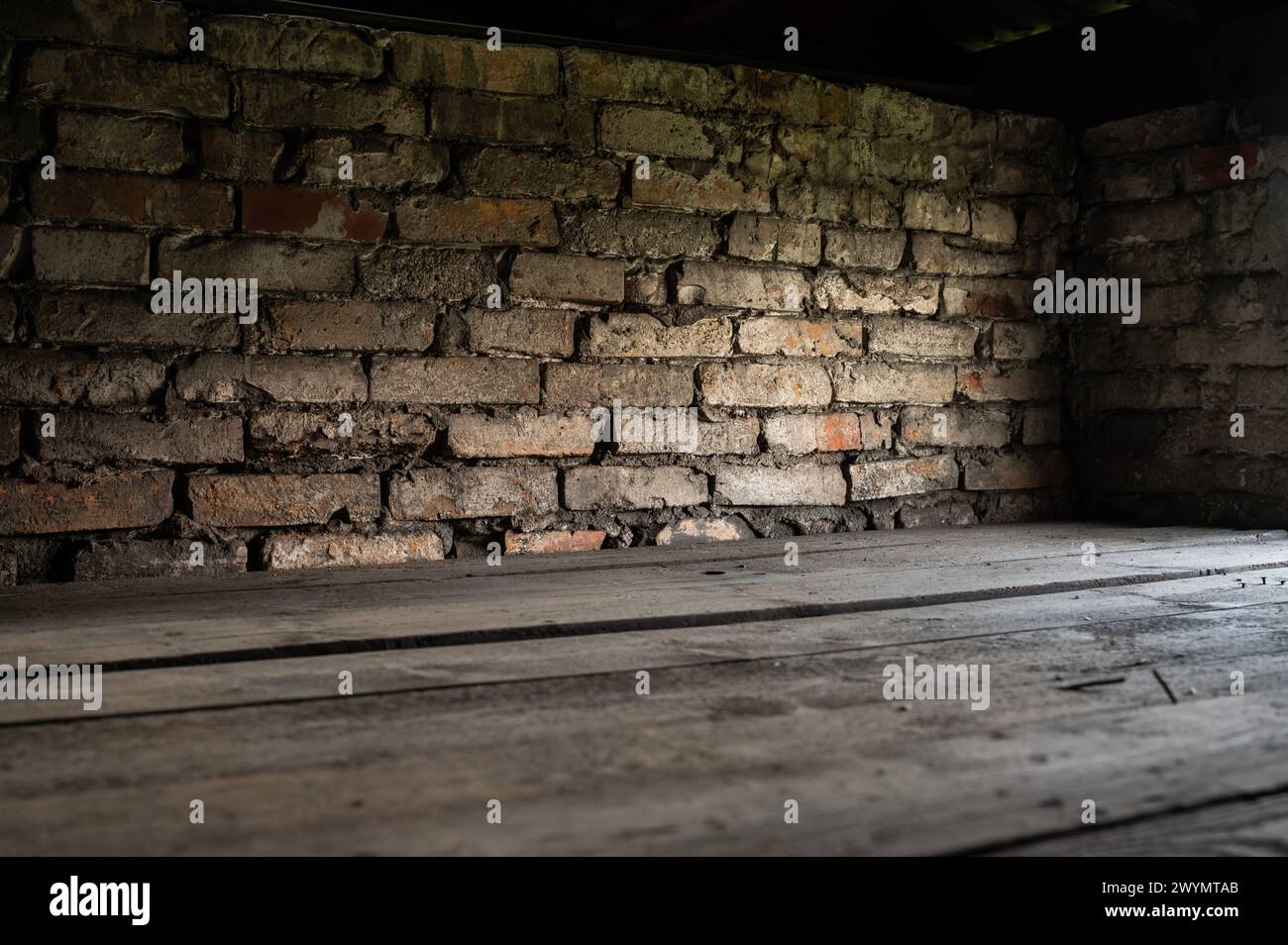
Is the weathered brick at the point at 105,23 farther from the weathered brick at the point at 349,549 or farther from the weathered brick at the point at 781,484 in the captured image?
the weathered brick at the point at 781,484

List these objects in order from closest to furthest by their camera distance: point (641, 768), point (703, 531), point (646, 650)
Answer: point (641, 768) → point (646, 650) → point (703, 531)

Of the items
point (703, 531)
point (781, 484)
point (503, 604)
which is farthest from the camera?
point (781, 484)

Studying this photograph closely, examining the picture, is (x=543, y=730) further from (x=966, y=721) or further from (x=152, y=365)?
(x=152, y=365)

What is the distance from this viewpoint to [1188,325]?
3.44m

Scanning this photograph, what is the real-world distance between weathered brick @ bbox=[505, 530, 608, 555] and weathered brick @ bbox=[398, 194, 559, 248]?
2.42 ft

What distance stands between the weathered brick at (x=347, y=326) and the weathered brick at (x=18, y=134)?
0.58m

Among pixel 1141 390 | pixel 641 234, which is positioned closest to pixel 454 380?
pixel 641 234

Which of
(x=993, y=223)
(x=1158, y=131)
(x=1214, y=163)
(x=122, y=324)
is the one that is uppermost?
(x=1158, y=131)

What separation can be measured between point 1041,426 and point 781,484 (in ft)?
3.32

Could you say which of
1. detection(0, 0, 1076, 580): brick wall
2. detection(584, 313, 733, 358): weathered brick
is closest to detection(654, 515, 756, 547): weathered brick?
detection(0, 0, 1076, 580): brick wall

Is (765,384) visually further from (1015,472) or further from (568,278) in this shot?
(1015,472)

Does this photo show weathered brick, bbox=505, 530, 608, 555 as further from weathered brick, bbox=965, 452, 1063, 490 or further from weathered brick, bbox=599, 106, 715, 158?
weathered brick, bbox=965, 452, 1063, 490

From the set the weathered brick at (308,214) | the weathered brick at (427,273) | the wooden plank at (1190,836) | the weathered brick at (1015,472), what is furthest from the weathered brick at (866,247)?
the wooden plank at (1190,836)

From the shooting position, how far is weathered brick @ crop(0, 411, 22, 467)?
2.42 m
